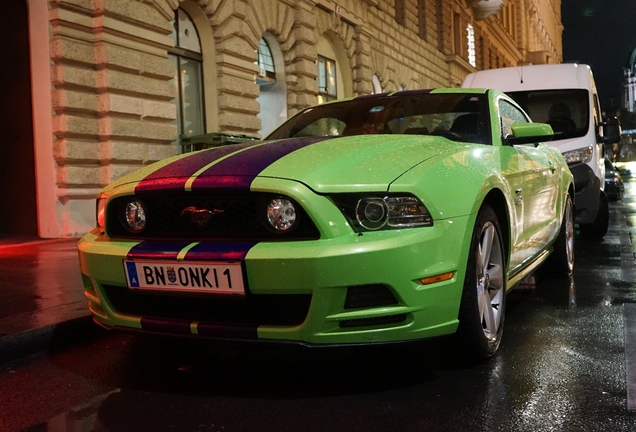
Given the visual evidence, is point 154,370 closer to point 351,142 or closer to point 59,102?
point 351,142

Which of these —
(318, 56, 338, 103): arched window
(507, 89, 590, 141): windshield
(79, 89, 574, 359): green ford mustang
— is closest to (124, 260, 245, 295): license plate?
(79, 89, 574, 359): green ford mustang

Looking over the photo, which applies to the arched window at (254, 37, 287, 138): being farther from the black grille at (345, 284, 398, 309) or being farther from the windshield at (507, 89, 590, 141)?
the black grille at (345, 284, 398, 309)

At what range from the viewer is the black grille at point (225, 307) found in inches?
110

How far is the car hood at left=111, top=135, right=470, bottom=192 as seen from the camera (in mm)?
2836

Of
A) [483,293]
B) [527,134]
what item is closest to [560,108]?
[527,134]

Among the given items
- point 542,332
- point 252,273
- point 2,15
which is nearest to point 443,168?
point 252,273

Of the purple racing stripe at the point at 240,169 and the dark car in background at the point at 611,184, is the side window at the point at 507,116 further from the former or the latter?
the dark car in background at the point at 611,184

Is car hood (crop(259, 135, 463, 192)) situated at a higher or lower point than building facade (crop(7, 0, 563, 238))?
lower

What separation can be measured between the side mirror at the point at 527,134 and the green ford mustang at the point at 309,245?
0.57 meters

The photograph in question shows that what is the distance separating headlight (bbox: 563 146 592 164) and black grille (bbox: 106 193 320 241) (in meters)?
5.83

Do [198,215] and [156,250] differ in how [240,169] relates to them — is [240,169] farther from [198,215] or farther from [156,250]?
[156,250]

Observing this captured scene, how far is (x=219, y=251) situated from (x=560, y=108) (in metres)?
7.01

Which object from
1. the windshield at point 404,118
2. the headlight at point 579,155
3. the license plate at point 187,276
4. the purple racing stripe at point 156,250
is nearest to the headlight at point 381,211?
the license plate at point 187,276

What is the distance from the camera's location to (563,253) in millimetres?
5695
